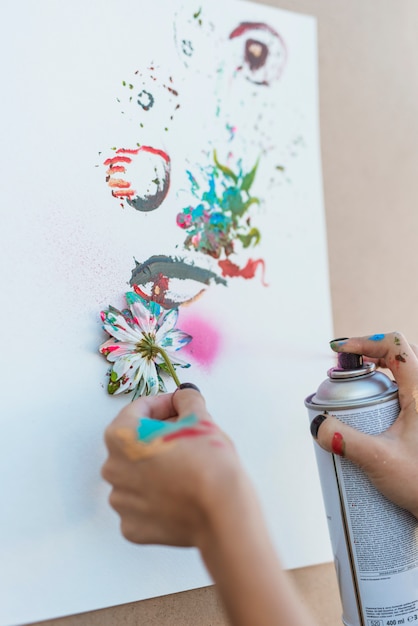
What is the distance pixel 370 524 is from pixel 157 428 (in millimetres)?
301

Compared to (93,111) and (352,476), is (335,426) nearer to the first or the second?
(352,476)

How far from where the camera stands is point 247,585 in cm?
42

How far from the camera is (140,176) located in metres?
0.75

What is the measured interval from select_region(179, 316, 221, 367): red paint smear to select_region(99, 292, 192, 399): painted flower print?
2 centimetres

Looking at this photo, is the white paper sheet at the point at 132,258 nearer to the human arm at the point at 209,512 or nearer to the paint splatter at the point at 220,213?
the paint splatter at the point at 220,213

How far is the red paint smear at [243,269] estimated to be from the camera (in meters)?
0.82

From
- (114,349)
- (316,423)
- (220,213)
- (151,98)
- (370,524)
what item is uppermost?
(151,98)

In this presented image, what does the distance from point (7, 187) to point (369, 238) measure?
21.6 inches

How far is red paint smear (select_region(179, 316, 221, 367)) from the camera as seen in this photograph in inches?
30.5

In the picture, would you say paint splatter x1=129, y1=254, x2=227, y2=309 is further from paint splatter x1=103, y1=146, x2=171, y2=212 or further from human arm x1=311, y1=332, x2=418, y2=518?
human arm x1=311, y1=332, x2=418, y2=518

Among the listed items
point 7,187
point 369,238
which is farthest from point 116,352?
point 369,238

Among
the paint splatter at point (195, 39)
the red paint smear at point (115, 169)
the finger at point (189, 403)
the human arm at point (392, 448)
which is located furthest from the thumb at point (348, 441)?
the paint splatter at point (195, 39)

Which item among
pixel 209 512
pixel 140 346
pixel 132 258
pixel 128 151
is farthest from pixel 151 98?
pixel 209 512

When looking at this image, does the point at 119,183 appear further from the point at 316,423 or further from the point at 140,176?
the point at 316,423
